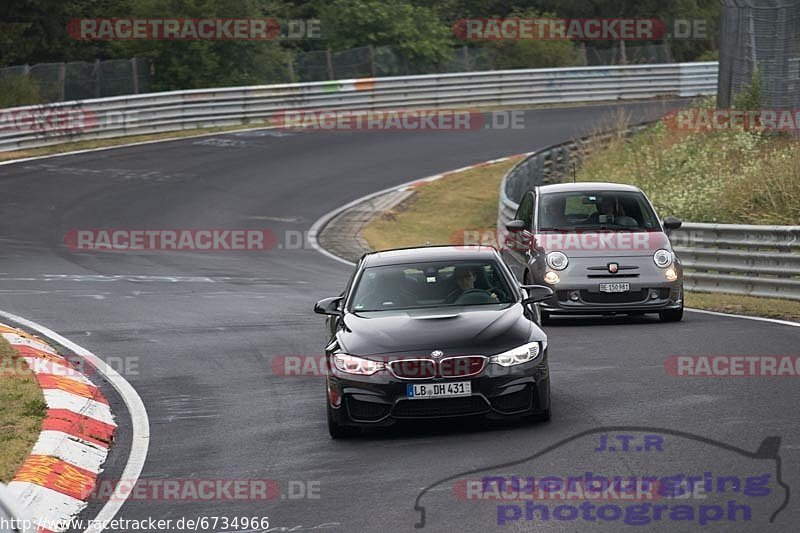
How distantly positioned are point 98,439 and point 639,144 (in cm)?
2387

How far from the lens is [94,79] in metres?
40.2

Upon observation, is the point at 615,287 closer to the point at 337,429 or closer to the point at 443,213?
the point at 337,429

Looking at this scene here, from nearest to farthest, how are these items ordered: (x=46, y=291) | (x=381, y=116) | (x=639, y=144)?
1. (x=46, y=291)
2. (x=639, y=144)
3. (x=381, y=116)

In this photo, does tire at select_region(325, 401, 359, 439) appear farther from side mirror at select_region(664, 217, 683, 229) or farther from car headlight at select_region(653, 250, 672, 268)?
side mirror at select_region(664, 217, 683, 229)

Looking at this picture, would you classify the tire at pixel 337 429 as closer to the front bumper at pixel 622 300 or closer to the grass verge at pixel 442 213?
the front bumper at pixel 622 300

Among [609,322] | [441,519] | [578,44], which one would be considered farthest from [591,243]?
[578,44]

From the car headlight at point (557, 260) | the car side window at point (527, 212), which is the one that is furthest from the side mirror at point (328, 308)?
the car side window at point (527, 212)

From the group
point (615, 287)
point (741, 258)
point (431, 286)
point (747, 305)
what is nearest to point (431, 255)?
point (431, 286)

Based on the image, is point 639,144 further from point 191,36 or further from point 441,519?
point 441,519

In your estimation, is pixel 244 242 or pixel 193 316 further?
pixel 244 242

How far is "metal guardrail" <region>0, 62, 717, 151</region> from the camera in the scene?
122 ft

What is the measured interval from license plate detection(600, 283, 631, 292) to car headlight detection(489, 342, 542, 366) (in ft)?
19.8

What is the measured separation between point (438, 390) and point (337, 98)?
35283mm

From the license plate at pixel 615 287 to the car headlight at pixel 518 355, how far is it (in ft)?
19.8
